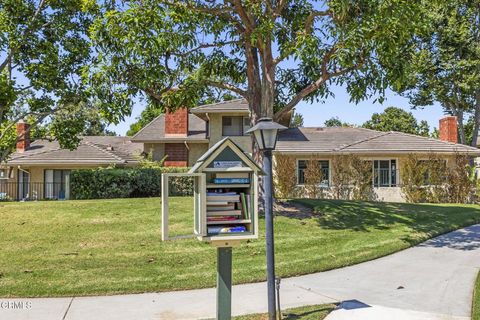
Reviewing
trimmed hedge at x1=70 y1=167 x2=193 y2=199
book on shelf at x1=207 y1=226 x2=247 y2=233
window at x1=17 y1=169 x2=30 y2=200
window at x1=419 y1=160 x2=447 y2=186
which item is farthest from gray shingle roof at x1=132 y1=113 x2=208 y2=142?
book on shelf at x1=207 y1=226 x2=247 y2=233

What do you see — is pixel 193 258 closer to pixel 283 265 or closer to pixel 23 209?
pixel 283 265

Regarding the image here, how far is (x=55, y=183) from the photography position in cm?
2486

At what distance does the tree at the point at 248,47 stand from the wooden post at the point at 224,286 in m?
6.23

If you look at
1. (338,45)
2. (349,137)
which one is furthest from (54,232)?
(349,137)

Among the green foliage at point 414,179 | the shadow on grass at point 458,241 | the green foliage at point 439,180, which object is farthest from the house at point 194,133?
the shadow on grass at point 458,241

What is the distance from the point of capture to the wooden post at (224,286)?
201 inches

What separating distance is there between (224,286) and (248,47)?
956 centimetres

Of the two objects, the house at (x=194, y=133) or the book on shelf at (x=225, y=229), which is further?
the house at (x=194, y=133)

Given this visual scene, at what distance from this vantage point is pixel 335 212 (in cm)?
1370

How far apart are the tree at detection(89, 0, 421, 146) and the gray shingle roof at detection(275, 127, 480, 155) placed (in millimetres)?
8867

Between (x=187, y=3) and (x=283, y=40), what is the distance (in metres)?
3.65

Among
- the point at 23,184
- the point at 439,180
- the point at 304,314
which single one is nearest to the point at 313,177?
the point at 439,180

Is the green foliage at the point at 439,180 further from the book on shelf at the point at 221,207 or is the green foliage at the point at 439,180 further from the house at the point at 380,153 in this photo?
the book on shelf at the point at 221,207

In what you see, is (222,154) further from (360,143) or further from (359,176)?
(360,143)
